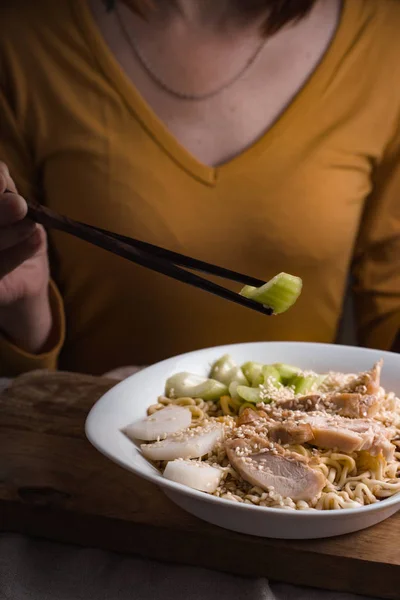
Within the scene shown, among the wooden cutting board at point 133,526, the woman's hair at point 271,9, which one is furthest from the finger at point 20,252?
the woman's hair at point 271,9

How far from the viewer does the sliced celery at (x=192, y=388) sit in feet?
4.33

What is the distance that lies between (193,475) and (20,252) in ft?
2.21

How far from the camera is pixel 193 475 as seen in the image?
3.22 ft

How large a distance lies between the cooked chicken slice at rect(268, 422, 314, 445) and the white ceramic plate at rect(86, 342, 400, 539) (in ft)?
0.48

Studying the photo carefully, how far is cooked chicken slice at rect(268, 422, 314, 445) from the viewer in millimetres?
1052

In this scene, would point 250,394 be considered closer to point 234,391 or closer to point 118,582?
point 234,391

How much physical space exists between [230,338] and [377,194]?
60cm

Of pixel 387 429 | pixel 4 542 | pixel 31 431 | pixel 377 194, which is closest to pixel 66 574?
pixel 4 542

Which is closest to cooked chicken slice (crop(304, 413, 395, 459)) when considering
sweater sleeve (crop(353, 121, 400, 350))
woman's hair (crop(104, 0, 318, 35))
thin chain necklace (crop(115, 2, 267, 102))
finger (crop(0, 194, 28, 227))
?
finger (crop(0, 194, 28, 227))

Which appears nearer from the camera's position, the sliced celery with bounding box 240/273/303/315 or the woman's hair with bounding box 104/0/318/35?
the sliced celery with bounding box 240/273/303/315

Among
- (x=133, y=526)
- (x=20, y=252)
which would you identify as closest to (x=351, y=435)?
(x=133, y=526)

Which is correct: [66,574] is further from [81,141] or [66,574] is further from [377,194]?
[377,194]

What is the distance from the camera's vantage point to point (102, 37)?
1809mm

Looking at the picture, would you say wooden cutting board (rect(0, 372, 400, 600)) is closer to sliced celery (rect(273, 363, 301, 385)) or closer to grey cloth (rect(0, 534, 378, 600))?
grey cloth (rect(0, 534, 378, 600))
